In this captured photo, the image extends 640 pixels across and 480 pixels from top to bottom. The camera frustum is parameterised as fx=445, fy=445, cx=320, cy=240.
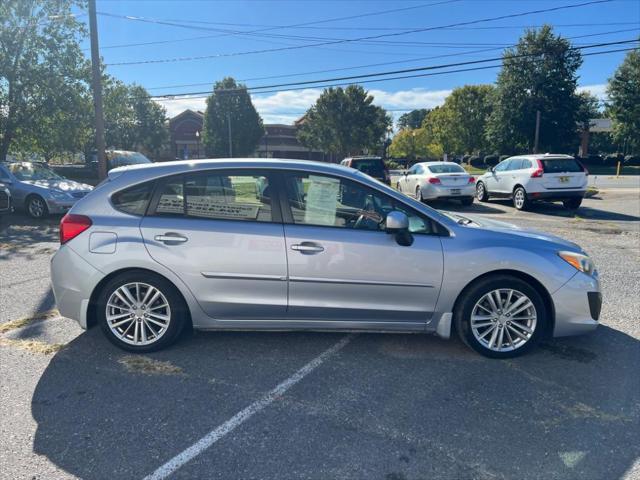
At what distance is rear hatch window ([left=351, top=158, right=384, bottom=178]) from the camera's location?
1727 cm

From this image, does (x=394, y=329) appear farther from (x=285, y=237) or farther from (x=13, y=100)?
(x=13, y=100)

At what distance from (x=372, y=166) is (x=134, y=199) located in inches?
562

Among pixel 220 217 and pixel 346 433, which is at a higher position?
pixel 220 217

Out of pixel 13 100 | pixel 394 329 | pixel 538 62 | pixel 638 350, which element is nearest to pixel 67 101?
pixel 13 100

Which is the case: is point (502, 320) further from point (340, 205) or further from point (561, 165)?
point (561, 165)

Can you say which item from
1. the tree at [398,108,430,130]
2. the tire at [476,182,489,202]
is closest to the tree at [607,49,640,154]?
the tire at [476,182,489,202]

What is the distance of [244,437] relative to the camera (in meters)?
2.71

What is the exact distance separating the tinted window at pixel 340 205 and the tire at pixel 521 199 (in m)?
11.0

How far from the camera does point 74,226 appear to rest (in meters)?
3.76

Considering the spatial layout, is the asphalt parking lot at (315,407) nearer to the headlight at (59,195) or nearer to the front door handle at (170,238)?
the front door handle at (170,238)

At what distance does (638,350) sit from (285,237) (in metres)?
3.23

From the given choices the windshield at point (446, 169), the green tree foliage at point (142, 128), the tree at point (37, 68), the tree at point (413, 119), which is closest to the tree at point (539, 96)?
the windshield at point (446, 169)

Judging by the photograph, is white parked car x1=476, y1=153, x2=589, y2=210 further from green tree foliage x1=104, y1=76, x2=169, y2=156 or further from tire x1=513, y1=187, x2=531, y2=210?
green tree foliage x1=104, y1=76, x2=169, y2=156

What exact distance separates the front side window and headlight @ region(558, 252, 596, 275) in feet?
8.23
